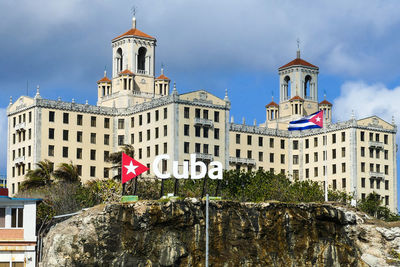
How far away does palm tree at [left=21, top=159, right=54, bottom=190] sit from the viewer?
527ft

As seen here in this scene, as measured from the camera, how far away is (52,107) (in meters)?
181

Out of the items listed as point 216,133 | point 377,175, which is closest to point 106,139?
point 216,133

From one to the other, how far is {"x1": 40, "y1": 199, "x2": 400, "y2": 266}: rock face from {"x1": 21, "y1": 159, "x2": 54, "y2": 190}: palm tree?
3920cm

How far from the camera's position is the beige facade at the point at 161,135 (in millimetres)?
179125

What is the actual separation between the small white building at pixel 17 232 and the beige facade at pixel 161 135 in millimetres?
59818

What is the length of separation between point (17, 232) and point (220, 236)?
25.5 m

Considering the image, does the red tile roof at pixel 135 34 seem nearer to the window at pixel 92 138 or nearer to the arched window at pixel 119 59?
the arched window at pixel 119 59

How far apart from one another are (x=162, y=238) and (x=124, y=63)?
244 ft

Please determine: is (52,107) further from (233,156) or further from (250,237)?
(250,237)

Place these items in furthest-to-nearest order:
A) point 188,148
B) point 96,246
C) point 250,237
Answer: point 188,148 → point 250,237 → point 96,246

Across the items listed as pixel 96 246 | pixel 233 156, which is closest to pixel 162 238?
pixel 96 246

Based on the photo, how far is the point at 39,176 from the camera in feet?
534

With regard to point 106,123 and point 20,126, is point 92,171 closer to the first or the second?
point 106,123

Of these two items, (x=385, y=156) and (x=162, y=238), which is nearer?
(x=162, y=238)
